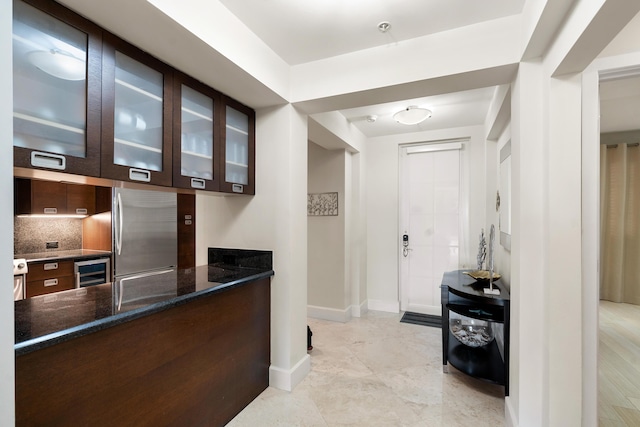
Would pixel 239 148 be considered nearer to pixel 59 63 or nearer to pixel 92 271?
pixel 59 63

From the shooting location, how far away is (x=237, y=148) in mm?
2371

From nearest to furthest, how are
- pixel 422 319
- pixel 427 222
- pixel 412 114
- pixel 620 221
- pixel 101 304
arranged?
pixel 101 304 < pixel 620 221 < pixel 412 114 < pixel 422 319 < pixel 427 222

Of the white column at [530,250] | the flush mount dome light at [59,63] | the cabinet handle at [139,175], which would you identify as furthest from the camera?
the white column at [530,250]

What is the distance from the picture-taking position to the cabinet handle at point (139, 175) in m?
1.61

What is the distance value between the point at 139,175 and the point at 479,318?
2.44 meters

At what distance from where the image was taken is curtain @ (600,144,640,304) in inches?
95.2

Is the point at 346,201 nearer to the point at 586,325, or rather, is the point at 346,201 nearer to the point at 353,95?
the point at 353,95

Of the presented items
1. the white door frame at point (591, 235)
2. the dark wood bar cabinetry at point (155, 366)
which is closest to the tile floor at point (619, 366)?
the white door frame at point (591, 235)

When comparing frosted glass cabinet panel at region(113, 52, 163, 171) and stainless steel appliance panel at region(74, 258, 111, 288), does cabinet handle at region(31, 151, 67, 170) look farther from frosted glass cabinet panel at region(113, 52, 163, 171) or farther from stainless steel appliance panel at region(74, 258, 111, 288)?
stainless steel appliance panel at region(74, 258, 111, 288)

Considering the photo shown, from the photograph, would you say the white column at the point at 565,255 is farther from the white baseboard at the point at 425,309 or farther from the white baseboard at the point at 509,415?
the white baseboard at the point at 425,309

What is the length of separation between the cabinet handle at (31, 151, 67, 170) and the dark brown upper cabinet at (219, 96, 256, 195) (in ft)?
3.12

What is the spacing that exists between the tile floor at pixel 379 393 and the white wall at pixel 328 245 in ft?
2.44

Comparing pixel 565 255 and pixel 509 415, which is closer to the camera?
pixel 565 255

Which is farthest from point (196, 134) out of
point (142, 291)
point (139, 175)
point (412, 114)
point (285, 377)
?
point (412, 114)
